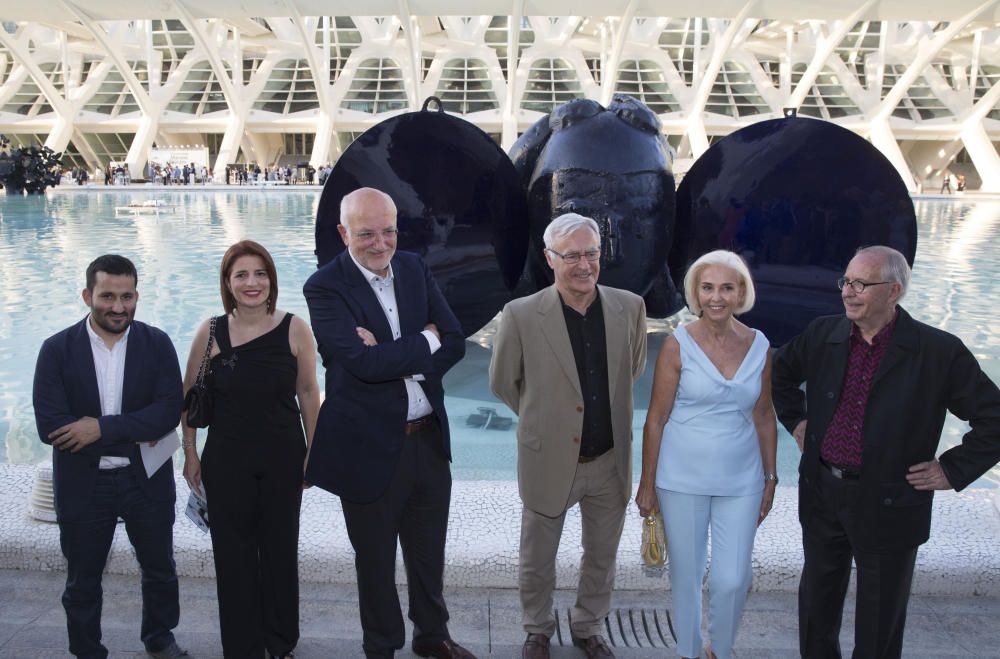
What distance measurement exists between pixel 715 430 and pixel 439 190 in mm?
2857

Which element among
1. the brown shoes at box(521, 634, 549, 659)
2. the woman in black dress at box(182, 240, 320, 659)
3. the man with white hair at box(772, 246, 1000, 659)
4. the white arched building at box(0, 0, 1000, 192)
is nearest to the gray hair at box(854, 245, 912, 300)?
the man with white hair at box(772, 246, 1000, 659)

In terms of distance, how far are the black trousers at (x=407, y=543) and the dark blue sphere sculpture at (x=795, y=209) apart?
9.53 ft

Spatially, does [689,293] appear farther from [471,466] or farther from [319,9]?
[319,9]

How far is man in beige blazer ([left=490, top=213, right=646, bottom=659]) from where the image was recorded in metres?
2.67

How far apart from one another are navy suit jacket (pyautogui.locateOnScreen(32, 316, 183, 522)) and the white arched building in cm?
Result: 3939

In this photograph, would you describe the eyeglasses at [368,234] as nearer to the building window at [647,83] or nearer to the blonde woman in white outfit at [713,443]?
the blonde woman in white outfit at [713,443]

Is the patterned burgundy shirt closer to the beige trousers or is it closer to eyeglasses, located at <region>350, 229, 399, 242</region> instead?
the beige trousers

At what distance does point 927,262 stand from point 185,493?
12858 mm

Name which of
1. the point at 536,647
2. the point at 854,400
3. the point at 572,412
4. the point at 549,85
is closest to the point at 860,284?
the point at 854,400

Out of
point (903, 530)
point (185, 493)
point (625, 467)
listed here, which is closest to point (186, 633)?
point (185, 493)

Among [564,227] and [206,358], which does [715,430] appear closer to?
[564,227]

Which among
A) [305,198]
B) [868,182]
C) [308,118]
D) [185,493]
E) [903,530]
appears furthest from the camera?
[308,118]

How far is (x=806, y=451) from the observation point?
8.44 feet

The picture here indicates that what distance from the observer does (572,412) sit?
2.66 meters
